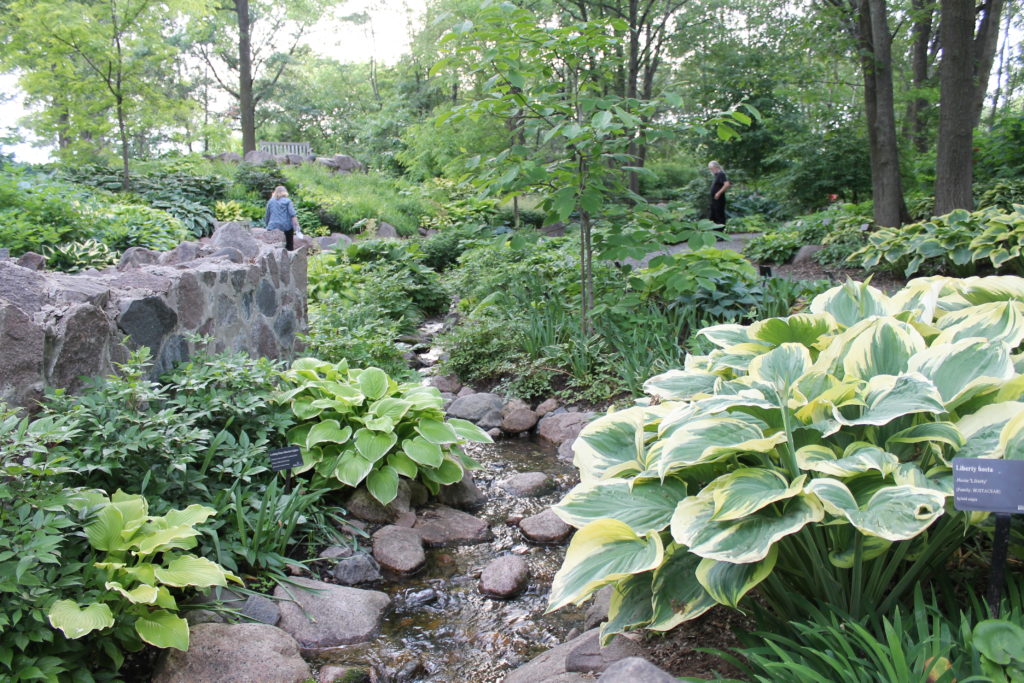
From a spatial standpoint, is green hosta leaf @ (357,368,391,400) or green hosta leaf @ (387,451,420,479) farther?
green hosta leaf @ (357,368,391,400)

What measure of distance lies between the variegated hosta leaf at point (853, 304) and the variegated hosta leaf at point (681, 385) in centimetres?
59

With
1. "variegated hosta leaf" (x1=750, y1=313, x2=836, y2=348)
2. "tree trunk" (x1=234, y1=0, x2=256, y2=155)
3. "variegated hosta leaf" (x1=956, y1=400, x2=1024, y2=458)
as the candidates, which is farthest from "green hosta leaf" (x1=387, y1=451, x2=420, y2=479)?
"tree trunk" (x1=234, y1=0, x2=256, y2=155)

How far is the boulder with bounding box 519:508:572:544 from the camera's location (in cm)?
371

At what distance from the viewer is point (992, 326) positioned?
7.13 ft

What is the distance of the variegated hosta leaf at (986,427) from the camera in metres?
1.75

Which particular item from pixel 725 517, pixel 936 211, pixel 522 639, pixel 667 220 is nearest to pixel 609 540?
pixel 725 517

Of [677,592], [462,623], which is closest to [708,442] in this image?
[677,592]

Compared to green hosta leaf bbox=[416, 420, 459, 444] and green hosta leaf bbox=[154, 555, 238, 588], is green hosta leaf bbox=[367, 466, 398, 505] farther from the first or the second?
green hosta leaf bbox=[154, 555, 238, 588]

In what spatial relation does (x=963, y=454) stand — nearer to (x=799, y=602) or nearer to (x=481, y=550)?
(x=799, y=602)

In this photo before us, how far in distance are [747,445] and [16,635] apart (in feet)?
6.77

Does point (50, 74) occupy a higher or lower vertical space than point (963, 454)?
higher

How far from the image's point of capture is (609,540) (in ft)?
5.98

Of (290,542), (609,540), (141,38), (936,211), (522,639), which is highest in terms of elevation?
(141,38)

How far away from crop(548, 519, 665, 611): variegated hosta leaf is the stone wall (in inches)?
87.1
